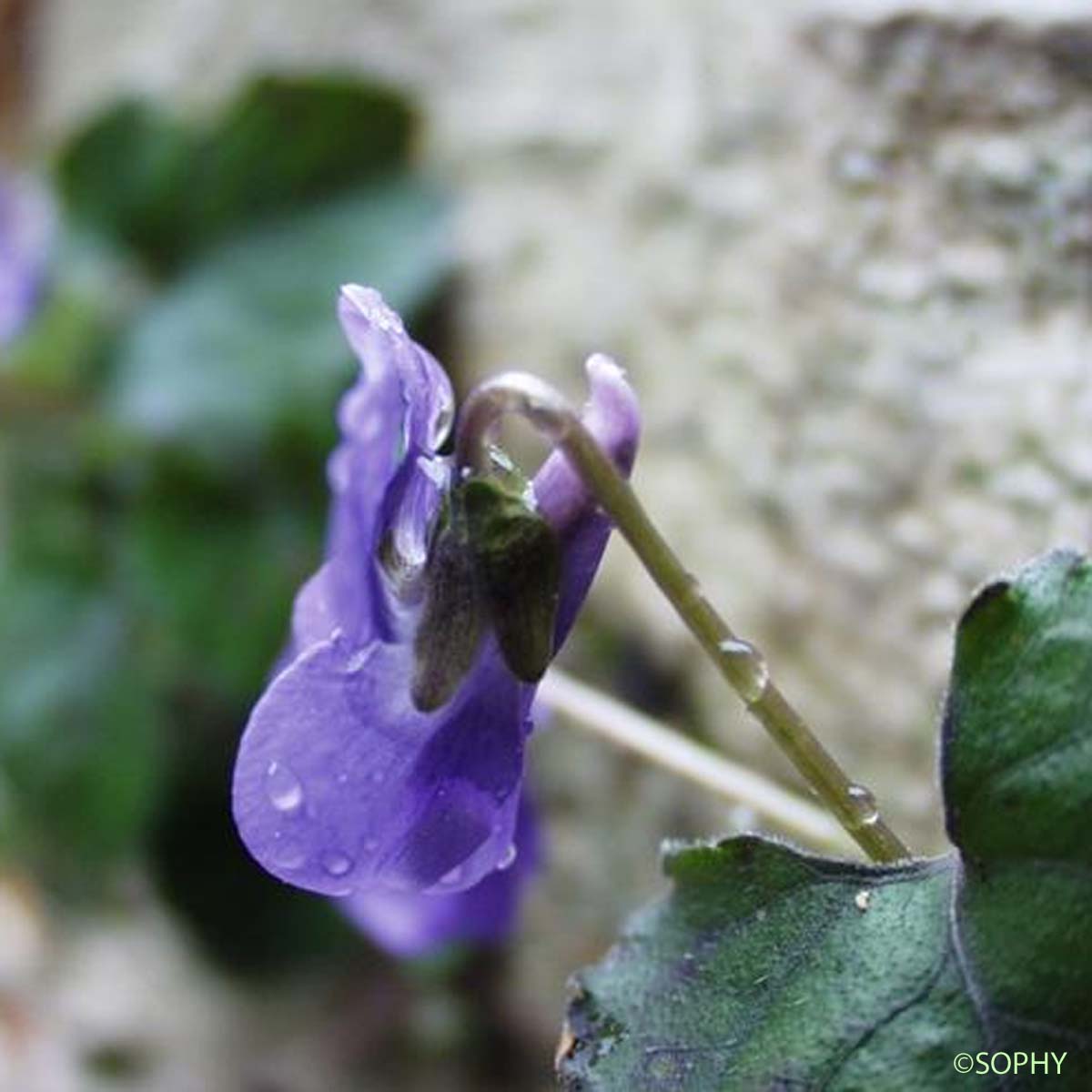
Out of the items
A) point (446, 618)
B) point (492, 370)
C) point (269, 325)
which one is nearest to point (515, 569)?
point (446, 618)

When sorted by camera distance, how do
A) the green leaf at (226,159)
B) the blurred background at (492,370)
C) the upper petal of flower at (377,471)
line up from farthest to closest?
the green leaf at (226,159) → the blurred background at (492,370) → the upper petal of flower at (377,471)

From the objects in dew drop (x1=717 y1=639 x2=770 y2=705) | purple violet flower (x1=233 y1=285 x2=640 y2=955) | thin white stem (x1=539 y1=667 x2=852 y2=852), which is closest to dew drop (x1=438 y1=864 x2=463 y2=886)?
purple violet flower (x1=233 y1=285 x2=640 y2=955)

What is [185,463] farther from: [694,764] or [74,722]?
[694,764]

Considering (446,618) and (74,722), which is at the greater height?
(446,618)

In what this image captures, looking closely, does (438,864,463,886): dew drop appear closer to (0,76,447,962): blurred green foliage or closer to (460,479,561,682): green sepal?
(460,479,561,682): green sepal

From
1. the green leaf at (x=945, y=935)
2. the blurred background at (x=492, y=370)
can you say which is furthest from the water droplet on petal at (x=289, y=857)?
the blurred background at (x=492, y=370)

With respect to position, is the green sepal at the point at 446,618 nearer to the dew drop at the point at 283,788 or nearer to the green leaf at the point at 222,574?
the dew drop at the point at 283,788

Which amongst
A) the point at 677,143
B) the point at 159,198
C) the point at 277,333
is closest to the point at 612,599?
the point at 677,143
